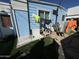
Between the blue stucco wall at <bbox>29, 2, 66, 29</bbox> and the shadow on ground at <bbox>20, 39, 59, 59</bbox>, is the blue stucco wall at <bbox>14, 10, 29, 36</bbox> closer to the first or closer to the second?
the blue stucco wall at <bbox>29, 2, 66, 29</bbox>

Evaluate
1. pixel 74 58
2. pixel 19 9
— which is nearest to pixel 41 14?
pixel 19 9

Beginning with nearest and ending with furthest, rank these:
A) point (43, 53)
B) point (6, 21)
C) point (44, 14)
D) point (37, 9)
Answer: point (43, 53)
point (6, 21)
point (37, 9)
point (44, 14)

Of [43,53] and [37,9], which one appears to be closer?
[43,53]

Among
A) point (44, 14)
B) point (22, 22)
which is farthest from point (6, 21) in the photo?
point (44, 14)

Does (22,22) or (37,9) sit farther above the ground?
(37,9)

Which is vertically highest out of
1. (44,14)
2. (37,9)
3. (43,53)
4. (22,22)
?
(37,9)

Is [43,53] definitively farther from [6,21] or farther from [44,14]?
[44,14]

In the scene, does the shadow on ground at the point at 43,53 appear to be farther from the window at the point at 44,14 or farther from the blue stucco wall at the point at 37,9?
the window at the point at 44,14

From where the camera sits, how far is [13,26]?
6.90 m

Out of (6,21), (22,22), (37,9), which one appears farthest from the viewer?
(37,9)

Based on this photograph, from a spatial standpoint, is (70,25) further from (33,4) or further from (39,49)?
(39,49)

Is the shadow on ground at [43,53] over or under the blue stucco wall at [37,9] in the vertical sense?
under

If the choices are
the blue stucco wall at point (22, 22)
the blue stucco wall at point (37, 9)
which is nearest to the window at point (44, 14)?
the blue stucco wall at point (37, 9)

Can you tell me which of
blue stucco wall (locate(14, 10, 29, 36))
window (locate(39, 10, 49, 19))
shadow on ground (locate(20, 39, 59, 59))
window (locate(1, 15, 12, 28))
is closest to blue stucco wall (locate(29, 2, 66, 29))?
window (locate(39, 10, 49, 19))
